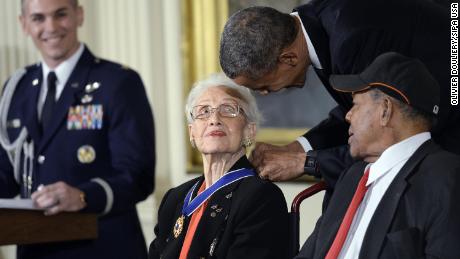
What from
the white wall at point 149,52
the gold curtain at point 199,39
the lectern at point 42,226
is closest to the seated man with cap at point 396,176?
the lectern at point 42,226

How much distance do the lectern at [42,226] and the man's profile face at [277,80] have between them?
3.47 ft

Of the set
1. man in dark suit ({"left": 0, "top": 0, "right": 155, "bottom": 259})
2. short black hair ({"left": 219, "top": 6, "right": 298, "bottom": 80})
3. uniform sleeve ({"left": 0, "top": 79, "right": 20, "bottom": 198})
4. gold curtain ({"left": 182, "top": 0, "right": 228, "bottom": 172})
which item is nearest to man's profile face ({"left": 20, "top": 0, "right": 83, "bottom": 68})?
man in dark suit ({"left": 0, "top": 0, "right": 155, "bottom": 259})

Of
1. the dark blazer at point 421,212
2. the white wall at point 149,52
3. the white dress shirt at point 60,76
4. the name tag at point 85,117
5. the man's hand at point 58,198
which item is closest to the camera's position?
the dark blazer at point 421,212

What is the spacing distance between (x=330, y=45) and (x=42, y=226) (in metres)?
1.38

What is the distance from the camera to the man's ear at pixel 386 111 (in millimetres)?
2793

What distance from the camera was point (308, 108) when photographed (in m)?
5.19

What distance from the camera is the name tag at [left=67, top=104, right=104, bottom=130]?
4.20 metres

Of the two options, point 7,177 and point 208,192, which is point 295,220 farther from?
point 7,177

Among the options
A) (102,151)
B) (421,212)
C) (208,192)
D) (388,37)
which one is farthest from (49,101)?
(421,212)

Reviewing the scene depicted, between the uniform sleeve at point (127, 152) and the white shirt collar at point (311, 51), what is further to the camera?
the uniform sleeve at point (127, 152)

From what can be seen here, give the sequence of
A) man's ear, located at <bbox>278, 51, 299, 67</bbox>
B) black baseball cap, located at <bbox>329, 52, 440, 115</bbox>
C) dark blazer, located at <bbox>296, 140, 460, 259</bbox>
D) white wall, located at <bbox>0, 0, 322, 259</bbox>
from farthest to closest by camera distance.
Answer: white wall, located at <bbox>0, 0, 322, 259</bbox>
man's ear, located at <bbox>278, 51, 299, 67</bbox>
black baseball cap, located at <bbox>329, 52, 440, 115</bbox>
dark blazer, located at <bbox>296, 140, 460, 259</bbox>

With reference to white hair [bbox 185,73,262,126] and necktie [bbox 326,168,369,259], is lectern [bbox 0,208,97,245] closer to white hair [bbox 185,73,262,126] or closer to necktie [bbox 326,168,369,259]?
white hair [bbox 185,73,262,126]

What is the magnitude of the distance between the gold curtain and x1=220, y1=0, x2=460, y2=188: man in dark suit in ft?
7.51

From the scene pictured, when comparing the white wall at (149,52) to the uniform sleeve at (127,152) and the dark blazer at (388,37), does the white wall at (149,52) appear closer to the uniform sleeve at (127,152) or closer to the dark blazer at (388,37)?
the uniform sleeve at (127,152)
